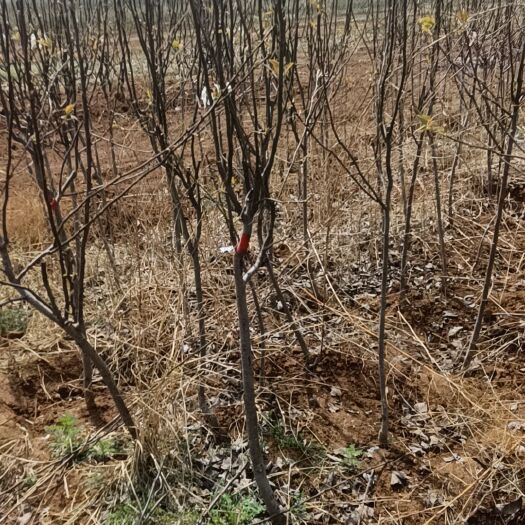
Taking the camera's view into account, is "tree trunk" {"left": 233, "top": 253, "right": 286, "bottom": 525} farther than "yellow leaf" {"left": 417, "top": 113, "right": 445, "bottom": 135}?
No

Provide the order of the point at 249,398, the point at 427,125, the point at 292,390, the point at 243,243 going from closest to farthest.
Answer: the point at 243,243
the point at 249,398
the point at 427,125
the point at 292,390

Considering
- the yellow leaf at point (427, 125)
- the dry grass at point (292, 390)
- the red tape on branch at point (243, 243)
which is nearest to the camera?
the red tape on branch at point (243, 243)

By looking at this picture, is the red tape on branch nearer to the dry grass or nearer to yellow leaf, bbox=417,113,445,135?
the dry grass

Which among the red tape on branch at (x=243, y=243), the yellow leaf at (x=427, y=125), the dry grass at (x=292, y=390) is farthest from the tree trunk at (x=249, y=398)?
the yellow leaf at (x=427, y=125)

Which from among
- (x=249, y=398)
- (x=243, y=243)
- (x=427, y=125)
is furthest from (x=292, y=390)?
(x=427, y=125)

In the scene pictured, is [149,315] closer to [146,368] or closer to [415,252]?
[146,368]

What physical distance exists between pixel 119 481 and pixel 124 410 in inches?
11.9

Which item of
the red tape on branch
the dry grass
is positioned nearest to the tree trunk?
the red tape on branch

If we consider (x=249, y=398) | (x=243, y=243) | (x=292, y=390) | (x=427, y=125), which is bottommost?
(x=292, y=390)

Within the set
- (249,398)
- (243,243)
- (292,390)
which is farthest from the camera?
(292,390)

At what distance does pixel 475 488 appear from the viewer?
8.51 ft

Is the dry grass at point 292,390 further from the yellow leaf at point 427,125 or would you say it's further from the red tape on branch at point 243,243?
the yellow leaf at point 427,125

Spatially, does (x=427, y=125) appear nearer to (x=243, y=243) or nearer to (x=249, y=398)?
(x=243, y=243)

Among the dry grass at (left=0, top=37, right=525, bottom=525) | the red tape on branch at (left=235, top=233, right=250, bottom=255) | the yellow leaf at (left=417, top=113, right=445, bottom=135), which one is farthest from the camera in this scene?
the dry grass at (left=0, top=37, right=525, bottom=525)
